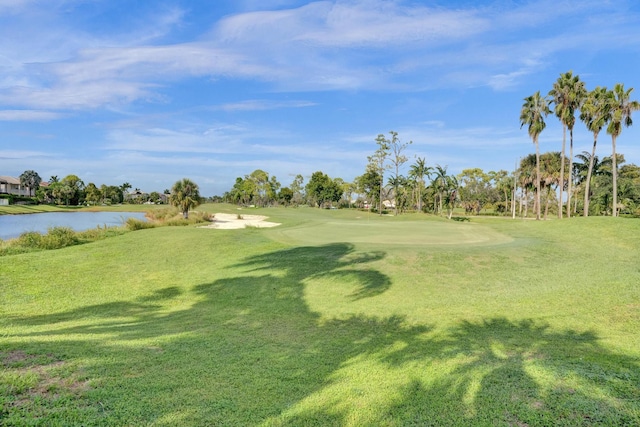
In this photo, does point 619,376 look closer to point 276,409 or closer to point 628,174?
point 276,409

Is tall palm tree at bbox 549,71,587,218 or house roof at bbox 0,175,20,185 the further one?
house roof at bbox 0,175,20,185

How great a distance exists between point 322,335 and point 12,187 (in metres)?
124

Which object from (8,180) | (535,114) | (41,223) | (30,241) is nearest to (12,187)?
(8,180)

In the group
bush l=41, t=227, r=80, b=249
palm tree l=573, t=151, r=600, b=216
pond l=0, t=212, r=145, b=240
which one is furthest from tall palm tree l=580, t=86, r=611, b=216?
pond l=0, t=212, r=145, b=240

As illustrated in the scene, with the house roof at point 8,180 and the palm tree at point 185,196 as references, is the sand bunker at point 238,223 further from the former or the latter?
the house roof at point 8,180

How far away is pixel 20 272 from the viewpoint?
11.4m

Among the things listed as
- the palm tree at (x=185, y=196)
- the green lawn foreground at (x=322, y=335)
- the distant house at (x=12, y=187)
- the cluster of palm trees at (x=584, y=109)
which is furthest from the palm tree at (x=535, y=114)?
the distant house at (x=12, y=187)

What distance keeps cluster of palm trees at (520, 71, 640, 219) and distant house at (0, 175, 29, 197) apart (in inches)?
4638

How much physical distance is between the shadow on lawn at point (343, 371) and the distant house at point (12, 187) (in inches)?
4527

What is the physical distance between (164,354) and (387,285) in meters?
6.65

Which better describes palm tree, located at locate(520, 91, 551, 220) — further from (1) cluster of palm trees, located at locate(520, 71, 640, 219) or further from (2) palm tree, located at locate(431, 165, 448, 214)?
(2) palm tree, located at locate(431, 165, 448, 214)

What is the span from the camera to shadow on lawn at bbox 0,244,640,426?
3939mm

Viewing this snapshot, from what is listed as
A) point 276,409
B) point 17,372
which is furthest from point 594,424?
point 17,372

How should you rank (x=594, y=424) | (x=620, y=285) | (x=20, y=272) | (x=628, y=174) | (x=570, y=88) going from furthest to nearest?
(x=628, y=174)
(x=570, y=88)
(x=20, y=272)
(x=620, y=285)
(x=594, y=424)
